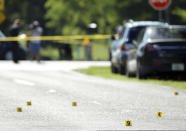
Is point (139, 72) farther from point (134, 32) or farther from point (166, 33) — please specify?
point (134, 32)

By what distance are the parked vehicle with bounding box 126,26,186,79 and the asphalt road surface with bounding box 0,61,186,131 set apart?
1115 mm

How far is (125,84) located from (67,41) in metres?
18.8

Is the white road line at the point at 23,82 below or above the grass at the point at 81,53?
above

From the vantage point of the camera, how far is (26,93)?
15984 mm

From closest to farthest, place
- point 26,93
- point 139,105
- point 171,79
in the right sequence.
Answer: point 139,105 → point 26,93 → point 171,79

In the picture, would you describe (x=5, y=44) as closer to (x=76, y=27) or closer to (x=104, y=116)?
(x=104, y=116)

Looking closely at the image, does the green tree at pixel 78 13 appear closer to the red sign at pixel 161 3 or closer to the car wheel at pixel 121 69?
the red sign at pixel 161 3

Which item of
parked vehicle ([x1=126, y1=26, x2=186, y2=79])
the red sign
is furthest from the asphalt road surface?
the red sign

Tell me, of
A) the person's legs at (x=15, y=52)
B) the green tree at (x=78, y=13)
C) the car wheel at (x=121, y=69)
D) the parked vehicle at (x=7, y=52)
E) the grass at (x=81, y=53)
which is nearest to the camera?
the car wheel at (x=121, y=69)

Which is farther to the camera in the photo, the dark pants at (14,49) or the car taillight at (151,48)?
the dark pants at (14,49)

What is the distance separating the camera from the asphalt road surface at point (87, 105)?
1009 centimetres

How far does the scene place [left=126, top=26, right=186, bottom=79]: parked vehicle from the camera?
20.0m

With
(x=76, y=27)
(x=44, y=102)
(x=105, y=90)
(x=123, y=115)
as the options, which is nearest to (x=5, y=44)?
(x=105, y=90)

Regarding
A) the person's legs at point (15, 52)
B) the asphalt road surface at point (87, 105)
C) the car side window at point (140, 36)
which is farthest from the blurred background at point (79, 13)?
the asphalt road surface at point (87, 105)
